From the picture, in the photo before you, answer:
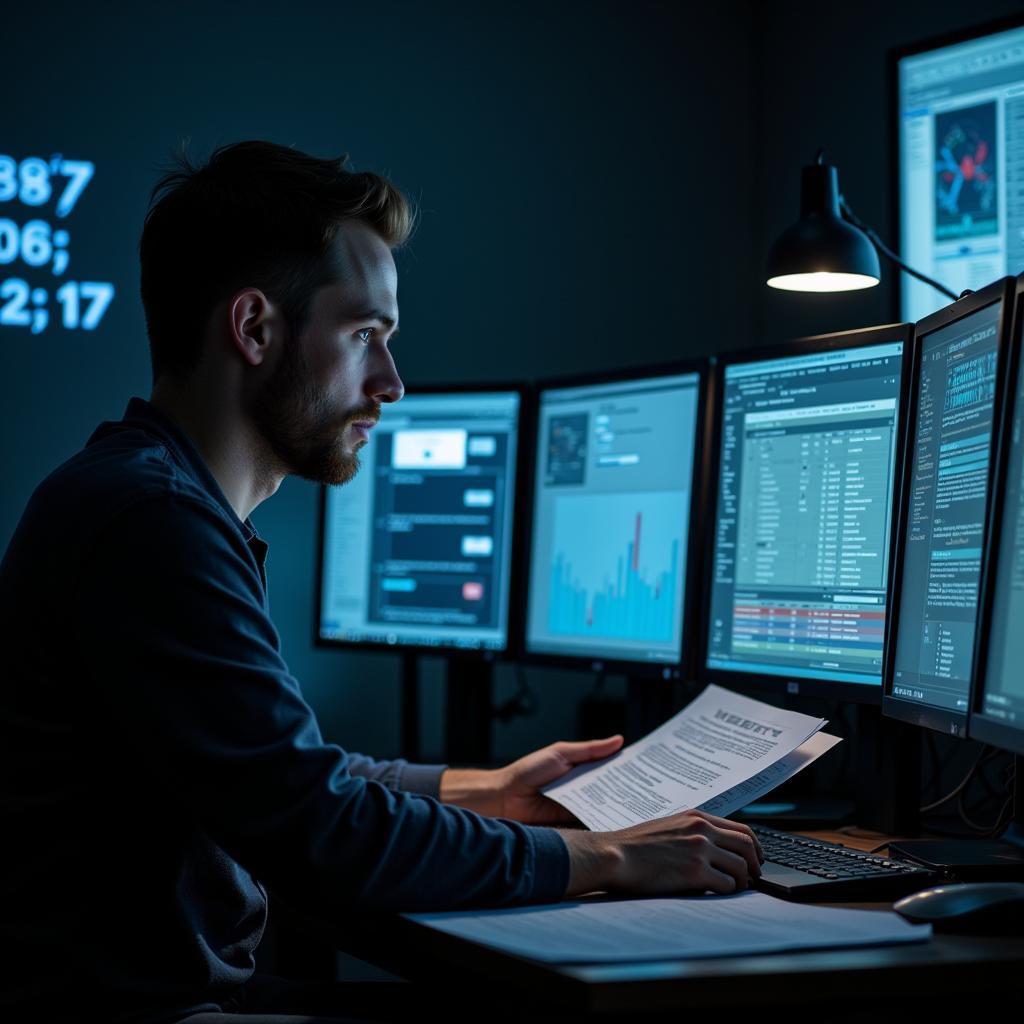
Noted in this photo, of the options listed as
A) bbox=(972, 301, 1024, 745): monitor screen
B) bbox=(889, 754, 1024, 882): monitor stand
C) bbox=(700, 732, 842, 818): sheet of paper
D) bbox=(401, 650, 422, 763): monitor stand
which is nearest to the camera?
bbox=(972, 301, 1024, 745): monitor screen

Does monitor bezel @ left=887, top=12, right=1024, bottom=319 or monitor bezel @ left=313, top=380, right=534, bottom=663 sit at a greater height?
monitor bezel @ left=887, top=12, right=1024, bottom=319

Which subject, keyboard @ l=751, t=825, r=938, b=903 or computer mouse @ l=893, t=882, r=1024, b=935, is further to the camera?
keyboard @ l=751, t=825, r=938, b=903

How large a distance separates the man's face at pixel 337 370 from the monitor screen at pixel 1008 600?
64cm

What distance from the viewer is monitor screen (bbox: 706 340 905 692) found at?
57.5 inches

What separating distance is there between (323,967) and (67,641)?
1.00 metres

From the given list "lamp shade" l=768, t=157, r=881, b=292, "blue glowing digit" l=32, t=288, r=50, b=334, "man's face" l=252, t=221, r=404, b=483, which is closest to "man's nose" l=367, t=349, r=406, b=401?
"man's face" l=252, t=221, r=404, b=483

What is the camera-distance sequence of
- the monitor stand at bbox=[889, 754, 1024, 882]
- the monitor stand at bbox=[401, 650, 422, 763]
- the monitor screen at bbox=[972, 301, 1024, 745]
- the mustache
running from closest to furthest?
the monitor screen at bbox=[972, 301, 1024, 745], the monitor stand at bbox=[889, 754, 1024, 882], the mustache, the monitor stand at bbox=[401, 650, 422, 763]

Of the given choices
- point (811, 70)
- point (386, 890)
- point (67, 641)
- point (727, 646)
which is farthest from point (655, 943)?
point (811, 70)

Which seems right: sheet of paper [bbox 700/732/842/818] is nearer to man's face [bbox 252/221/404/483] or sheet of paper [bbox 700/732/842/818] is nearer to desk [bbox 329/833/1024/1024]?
desk [bbox 329/833/1024/1024]

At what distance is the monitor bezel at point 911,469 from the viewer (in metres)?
1.15

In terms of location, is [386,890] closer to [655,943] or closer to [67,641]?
[655,943]

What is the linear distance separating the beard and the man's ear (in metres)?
0.02

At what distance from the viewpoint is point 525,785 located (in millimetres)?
1512

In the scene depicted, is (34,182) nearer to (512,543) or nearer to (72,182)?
(72,182)
